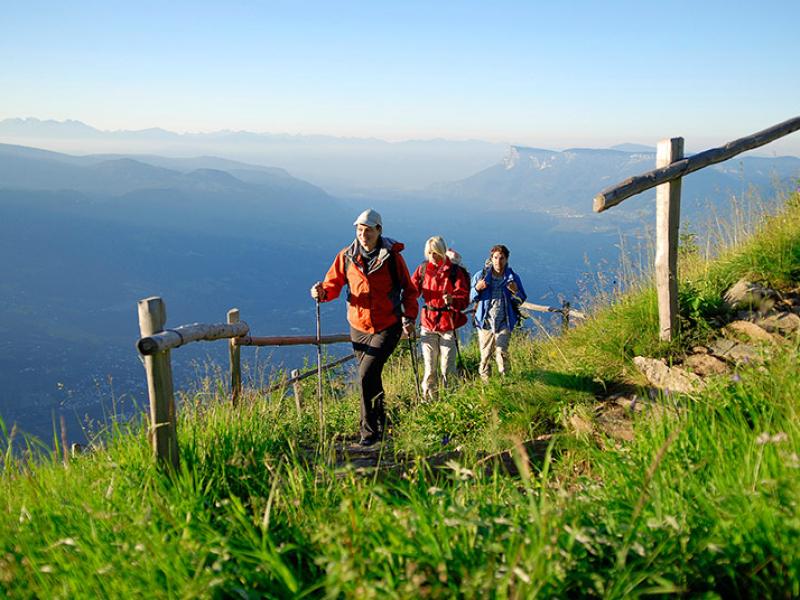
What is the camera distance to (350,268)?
578cm

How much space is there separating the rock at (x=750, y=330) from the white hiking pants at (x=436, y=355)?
9.64 feet

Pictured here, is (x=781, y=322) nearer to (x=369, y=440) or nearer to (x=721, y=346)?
(x=721, y=346)

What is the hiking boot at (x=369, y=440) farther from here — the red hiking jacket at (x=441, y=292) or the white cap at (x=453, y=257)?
the white cap at (x=453, y=257)

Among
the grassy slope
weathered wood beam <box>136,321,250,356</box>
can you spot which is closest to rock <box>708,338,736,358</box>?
the grassy slope

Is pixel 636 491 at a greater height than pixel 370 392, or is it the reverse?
pixel 636 491

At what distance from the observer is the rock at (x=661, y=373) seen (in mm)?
4224

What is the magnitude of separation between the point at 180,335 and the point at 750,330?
13.3ft

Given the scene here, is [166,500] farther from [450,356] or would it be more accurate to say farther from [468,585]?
[450,356]

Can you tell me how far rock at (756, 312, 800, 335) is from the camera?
4.65 m

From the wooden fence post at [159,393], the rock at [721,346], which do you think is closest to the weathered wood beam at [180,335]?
the wooden fence post at [159,393]

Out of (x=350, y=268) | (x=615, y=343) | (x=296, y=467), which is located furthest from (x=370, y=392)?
(x=296, y=467)

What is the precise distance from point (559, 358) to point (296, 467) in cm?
305

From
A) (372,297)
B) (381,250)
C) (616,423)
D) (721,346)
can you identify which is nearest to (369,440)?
(372,297)

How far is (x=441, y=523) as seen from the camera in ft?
6.68
